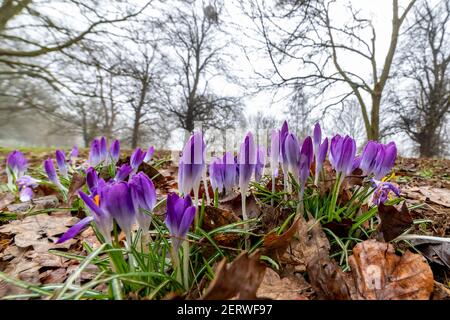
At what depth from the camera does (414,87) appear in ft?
47.3

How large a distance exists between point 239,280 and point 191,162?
0.34m

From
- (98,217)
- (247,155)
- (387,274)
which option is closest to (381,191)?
(387,274)

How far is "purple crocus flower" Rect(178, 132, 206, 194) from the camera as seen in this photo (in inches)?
31.7

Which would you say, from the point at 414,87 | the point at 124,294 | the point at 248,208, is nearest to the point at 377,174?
the point at 248,208

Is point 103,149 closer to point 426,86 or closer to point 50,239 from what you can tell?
point 50,239

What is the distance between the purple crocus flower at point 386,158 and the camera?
111 cm

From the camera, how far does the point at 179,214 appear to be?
74 cm

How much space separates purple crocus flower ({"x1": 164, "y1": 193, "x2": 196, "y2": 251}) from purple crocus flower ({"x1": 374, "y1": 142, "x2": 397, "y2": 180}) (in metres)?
0.82

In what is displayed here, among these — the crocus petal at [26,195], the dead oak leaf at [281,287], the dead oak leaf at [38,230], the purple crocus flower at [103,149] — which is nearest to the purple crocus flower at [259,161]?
the dead oak leaf at [281,287]

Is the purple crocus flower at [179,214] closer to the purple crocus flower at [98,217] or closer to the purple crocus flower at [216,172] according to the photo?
the purple crocus flower at [98,217]

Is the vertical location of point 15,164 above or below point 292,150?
below

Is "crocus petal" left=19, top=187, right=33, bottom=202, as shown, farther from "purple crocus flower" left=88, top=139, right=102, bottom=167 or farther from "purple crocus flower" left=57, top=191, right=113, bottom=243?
"purple crocus flower" left=57, top=191, right=113, bottom=243

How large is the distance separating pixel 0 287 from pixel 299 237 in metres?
1.07

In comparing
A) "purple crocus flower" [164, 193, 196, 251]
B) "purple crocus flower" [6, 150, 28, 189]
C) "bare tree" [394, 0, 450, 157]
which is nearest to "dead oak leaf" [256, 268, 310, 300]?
"purple crocus flower" [164, 193, 196, 251]
